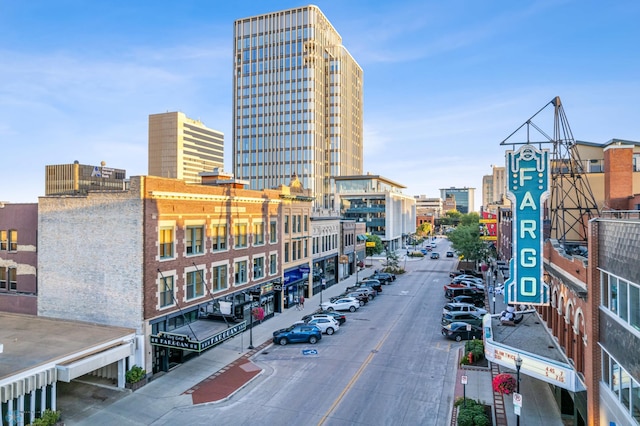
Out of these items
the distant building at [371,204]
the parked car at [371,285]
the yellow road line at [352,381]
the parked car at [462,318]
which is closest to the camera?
the yellow road line at [352,381]

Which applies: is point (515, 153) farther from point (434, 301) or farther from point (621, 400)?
point (434, 301)

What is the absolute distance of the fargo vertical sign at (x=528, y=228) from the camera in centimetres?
2055

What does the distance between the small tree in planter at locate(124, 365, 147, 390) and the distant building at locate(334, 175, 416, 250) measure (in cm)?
7729

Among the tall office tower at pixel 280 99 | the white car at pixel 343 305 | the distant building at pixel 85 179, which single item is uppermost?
the tall office tower at pixel 280 99

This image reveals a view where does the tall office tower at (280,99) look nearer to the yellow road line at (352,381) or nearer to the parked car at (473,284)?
the parked car at (473,284)

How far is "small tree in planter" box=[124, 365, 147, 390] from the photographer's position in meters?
23.0

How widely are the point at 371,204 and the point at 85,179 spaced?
7834 centimetres

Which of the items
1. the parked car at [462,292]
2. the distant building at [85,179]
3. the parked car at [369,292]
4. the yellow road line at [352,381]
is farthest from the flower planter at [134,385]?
the parked car at [462,292]

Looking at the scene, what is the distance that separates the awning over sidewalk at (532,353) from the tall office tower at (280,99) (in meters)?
89.4

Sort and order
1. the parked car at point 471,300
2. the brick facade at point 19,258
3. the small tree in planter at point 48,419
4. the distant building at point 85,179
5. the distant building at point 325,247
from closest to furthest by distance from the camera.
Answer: the small tree in planter at point 48,419
the brick facade at point 19,258
the distant building at point 85,179
the parked car at point 471,300
the distant building at point 325,247

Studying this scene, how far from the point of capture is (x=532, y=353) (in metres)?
19.7

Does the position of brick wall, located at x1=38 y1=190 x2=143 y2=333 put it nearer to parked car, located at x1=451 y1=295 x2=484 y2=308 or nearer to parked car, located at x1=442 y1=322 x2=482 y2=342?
parked car, located at x1=442 y1=322 x2=482 y2=342

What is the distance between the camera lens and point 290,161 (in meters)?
113

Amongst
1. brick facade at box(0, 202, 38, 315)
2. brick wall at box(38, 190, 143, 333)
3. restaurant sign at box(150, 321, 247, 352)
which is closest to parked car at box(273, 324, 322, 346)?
restaurant sign at box(150, 321, 247, 352)
